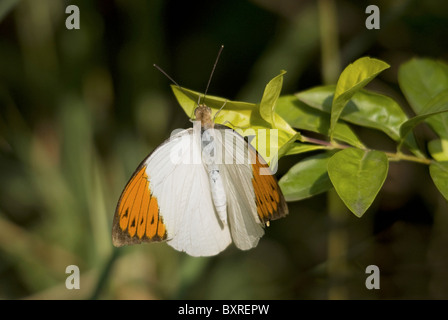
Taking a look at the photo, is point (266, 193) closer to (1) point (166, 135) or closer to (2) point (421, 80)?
(2) point (421, 80)

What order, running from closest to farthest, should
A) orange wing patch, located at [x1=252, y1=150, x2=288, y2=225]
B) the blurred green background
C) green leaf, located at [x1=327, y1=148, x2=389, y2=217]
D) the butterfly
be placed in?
green leaf, located at [x1=327, y1=148, x2=389, y2=217] → orange wing patch, located at [x1=252, y1=150, x2=288, y2=225] → the butterfly → the blurred green background

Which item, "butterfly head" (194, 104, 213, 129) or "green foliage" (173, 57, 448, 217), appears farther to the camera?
"butterfly head" (194, 104, 213, 129)

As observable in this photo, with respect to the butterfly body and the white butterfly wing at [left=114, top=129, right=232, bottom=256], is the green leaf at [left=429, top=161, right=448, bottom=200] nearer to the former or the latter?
the butterfly body

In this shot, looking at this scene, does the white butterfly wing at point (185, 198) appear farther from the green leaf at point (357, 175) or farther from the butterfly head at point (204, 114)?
the green leaf at point (357, 175)

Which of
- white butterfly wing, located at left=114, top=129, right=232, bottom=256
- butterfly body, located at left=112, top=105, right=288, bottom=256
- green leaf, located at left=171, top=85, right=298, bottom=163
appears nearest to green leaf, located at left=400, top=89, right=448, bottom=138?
green leaf, located at left=171, top=85, right=298, bottom=163

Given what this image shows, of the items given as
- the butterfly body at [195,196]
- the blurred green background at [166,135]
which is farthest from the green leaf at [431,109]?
the blurred green background at [166,135]

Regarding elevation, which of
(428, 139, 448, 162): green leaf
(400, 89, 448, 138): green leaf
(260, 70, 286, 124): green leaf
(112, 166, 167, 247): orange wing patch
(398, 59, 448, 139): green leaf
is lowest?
(112, 166, 167, 247): orange wing patch
